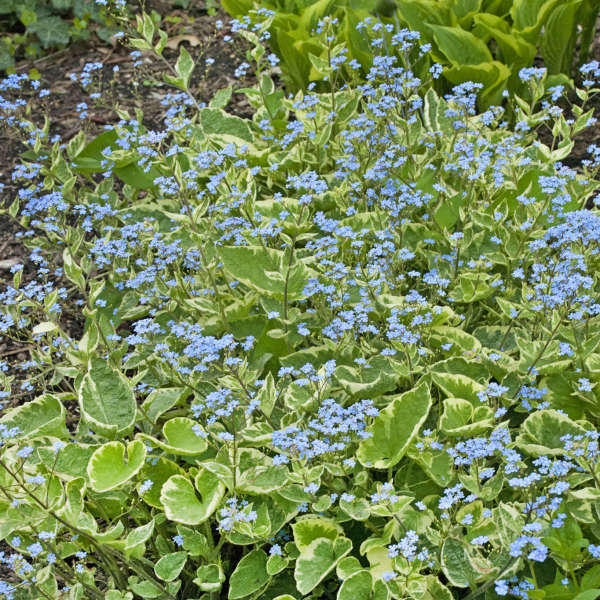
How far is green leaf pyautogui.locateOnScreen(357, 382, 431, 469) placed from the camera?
8.20 ft

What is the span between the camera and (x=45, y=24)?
5.86m

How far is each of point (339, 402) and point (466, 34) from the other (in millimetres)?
2324

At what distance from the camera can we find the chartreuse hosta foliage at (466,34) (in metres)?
4.15

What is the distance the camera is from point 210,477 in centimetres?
252

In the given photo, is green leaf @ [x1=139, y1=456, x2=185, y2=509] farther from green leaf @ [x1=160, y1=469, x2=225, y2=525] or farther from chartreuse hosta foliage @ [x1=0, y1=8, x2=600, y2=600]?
green leaf @ [x1=160, y1=469, x2=225, y2=525]

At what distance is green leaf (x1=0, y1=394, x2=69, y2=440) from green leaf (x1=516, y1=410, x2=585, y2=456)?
1.58 m

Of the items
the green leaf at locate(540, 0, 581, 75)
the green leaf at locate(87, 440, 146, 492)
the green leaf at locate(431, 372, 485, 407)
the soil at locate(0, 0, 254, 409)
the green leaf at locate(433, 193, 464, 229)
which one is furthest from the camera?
the soil at locate(0, 0, 254, 409)

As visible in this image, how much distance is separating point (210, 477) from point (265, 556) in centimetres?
30

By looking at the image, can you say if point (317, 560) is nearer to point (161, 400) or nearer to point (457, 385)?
point (457, 385)

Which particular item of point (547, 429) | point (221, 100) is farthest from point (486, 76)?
point (547, 429)

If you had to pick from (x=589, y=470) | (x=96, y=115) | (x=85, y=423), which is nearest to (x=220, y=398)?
(x=85, y=423)

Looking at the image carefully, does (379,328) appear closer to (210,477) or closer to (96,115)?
(210,477)

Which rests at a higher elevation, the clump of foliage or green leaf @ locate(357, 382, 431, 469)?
the clump of foliage

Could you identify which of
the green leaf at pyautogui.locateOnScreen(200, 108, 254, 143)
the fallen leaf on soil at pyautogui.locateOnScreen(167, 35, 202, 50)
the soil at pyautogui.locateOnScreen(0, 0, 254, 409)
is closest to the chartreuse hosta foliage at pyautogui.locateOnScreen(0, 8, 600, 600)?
the green leaf at pyautogui.locateOnScreen(200, 108, 254, 143)
